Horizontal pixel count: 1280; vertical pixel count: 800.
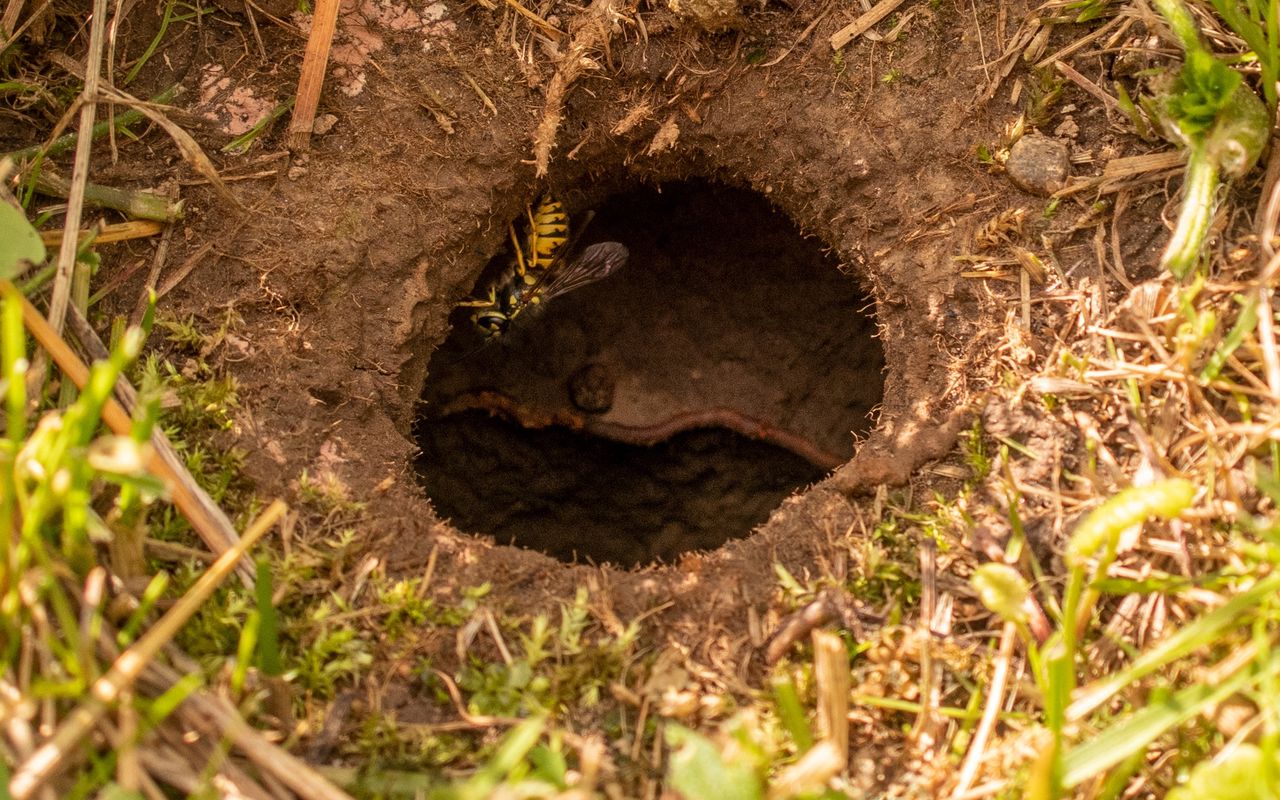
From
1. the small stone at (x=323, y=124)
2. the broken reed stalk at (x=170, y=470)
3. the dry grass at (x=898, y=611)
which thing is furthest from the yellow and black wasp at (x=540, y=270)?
the broken reed stalk at (x=170, y=470)

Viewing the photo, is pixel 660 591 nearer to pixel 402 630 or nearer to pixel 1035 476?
pixel 402 630

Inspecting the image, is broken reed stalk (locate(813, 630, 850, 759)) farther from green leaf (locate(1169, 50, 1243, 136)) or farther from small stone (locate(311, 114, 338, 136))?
small stone (locate(311, 114, 338, 136))

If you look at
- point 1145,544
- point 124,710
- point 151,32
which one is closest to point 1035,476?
point 1145,544

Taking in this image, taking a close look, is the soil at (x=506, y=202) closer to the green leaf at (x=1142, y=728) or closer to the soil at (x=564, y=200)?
the soil at (x=564, y=200)

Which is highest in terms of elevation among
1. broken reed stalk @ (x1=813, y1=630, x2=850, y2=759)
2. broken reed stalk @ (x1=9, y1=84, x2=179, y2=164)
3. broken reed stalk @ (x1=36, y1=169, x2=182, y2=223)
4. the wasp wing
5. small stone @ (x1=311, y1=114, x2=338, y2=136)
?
broken reed stalk @ (x1=9, y1=84, x2=179, y2=164)

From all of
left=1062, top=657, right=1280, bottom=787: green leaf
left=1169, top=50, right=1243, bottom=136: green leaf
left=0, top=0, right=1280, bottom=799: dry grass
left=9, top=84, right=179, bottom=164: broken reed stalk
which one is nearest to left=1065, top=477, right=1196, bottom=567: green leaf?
left=0, top=0, right=1280, bottom=799: dry grass

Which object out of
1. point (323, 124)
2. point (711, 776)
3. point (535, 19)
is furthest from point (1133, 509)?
point (323, 124)

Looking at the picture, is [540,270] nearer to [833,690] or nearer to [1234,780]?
[833,690]
